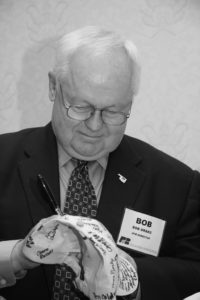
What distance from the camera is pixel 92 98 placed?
54.5 inches

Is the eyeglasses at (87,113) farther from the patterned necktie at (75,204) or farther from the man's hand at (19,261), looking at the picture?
the man's hand at (19,261)

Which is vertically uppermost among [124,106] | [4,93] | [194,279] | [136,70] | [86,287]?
[136,70]

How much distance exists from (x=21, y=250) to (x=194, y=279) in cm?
58

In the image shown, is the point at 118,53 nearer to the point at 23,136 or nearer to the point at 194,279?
the point at 23,136

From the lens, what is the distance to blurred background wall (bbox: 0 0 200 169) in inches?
79.7

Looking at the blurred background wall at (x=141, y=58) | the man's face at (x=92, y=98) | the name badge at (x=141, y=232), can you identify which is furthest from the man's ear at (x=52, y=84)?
the blurred background wall at (x=141, y=58)

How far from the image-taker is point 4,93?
218 centimetres

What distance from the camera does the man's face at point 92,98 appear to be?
4.55 feet

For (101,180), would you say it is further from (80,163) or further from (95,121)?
(95,121)

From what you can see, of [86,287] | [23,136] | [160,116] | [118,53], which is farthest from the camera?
[160,116]

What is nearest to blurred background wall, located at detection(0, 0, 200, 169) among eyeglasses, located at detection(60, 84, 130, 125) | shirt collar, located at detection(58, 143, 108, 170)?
shirt collar, located at detection(58, 143, 108, 170)

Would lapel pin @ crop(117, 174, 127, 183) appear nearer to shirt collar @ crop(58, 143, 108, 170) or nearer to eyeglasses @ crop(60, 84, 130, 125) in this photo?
shirt collar @ crop(58, 143, 108, 170)

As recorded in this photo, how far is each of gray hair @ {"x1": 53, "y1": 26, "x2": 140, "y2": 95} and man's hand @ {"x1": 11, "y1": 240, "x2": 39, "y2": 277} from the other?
0.52 metres

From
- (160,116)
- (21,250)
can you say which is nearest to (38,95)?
(160,116)
